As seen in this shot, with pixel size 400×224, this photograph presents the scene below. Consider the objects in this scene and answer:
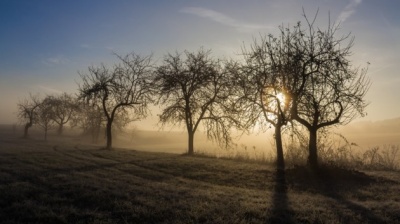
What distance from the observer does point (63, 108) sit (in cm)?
7556

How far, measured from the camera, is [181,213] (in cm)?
1079

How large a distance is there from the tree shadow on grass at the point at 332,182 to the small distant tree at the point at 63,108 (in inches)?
2442

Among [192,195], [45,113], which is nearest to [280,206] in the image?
[192,195]

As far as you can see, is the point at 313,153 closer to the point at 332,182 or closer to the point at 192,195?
the point at 332,182

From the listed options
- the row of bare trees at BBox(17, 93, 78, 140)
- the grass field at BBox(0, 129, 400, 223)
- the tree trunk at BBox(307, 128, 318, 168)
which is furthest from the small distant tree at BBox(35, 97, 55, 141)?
the tree trunk at BBox(307, 128, 318, 168)

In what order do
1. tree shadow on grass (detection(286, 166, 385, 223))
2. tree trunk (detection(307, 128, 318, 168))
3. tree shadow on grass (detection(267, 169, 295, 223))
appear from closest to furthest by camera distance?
tree shadow on grass (detection(267, 169, 295, 223)) → tree shadow on grass (detection(286, 166, 385, 223)) → tree trunk (detection(307, 128, 318, 168))

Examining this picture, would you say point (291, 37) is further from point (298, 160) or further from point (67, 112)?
point (67, 112)

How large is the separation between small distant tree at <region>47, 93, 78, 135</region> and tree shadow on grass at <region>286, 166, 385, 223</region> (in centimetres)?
6202

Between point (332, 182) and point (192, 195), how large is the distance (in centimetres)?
820

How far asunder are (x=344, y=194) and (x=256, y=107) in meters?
10.4

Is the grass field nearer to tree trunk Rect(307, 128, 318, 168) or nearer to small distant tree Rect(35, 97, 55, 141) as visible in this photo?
tree trunk Rect(307, 128, 318, 168)

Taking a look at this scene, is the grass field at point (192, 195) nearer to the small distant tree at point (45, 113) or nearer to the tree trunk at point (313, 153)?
the tree trunk at point (313, 153)

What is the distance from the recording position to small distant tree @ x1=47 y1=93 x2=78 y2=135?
73.0m

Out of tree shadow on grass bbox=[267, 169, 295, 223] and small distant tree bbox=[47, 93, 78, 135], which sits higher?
small distant tree bbox=[47, 93, 78, 135]
